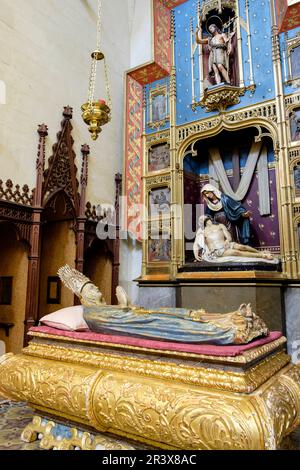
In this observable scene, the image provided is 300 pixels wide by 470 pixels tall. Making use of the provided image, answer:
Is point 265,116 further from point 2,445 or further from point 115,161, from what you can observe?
point 2,445

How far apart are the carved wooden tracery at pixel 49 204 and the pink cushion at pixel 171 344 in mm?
2666

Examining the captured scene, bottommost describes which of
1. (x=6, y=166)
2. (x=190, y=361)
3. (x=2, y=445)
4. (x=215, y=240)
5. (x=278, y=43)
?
(x=2, y=445)

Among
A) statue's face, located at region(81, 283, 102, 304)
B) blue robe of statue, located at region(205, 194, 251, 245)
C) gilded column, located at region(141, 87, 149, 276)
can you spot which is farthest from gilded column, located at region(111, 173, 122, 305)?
statue's face, located at region(81, 283, 102, 304)

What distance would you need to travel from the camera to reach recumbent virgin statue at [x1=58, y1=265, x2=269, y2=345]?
84.9 inches

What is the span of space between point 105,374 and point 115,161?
5.87m

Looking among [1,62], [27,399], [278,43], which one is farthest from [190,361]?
[278,43]

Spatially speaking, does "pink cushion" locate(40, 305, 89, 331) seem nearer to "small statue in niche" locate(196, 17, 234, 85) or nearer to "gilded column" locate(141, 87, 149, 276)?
"gilded column" locate(141, 87, 149, 276)

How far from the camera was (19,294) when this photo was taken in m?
5.42

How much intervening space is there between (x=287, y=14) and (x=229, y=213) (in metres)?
3.56

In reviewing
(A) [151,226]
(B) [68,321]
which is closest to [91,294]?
(B) [68,321]

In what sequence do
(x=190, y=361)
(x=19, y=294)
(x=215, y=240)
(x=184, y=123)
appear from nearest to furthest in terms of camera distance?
(x=190, y=361) < (x=19, y=294) < (x=215, y=240) < (x=184, y=123)

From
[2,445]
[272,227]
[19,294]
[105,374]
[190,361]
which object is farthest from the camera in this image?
[272,227]

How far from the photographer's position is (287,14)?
18.7ft

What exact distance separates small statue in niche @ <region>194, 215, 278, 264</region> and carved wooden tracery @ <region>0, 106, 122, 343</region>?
201 centimetres
